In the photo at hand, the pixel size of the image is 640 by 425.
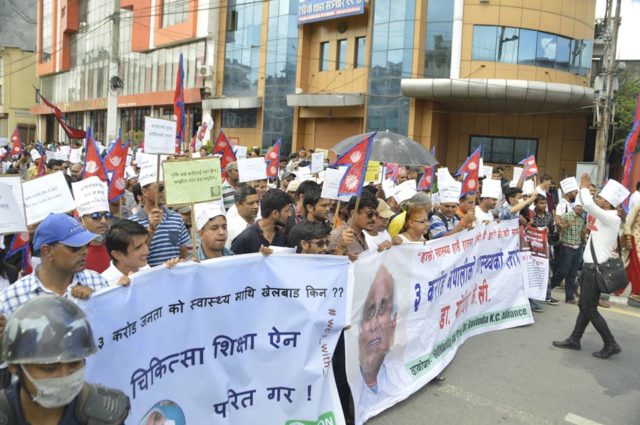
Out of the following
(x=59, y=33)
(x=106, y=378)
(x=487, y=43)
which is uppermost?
(x=59, y=33)

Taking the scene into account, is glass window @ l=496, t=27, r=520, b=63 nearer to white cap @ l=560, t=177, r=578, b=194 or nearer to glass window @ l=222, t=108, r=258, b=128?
glass window @ l=222, t=108, r=258, b=128

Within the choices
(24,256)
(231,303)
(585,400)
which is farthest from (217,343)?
(585,400)

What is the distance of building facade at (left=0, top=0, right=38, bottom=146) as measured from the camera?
183 ft

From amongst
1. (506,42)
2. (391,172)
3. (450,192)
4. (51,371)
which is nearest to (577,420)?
(450,192)

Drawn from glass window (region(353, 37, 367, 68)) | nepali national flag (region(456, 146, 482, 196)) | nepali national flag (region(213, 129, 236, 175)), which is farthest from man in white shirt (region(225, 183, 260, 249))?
glass window (region(353, 37, 367, 68))

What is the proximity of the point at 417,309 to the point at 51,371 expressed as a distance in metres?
3.55

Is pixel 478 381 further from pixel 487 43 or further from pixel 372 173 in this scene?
pixel 487 43

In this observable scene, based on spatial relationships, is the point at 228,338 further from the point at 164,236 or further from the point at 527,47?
the point at 527,47

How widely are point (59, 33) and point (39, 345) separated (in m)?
63.8

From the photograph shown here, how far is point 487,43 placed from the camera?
26.5 m

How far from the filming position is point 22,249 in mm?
3811

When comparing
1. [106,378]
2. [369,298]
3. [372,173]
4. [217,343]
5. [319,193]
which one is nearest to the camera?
[106,378]

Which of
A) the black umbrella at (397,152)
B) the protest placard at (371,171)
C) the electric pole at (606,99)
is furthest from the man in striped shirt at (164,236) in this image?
the electric pole at (606,99)

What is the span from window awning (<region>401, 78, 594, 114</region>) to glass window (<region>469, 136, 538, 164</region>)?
90.0 inches
